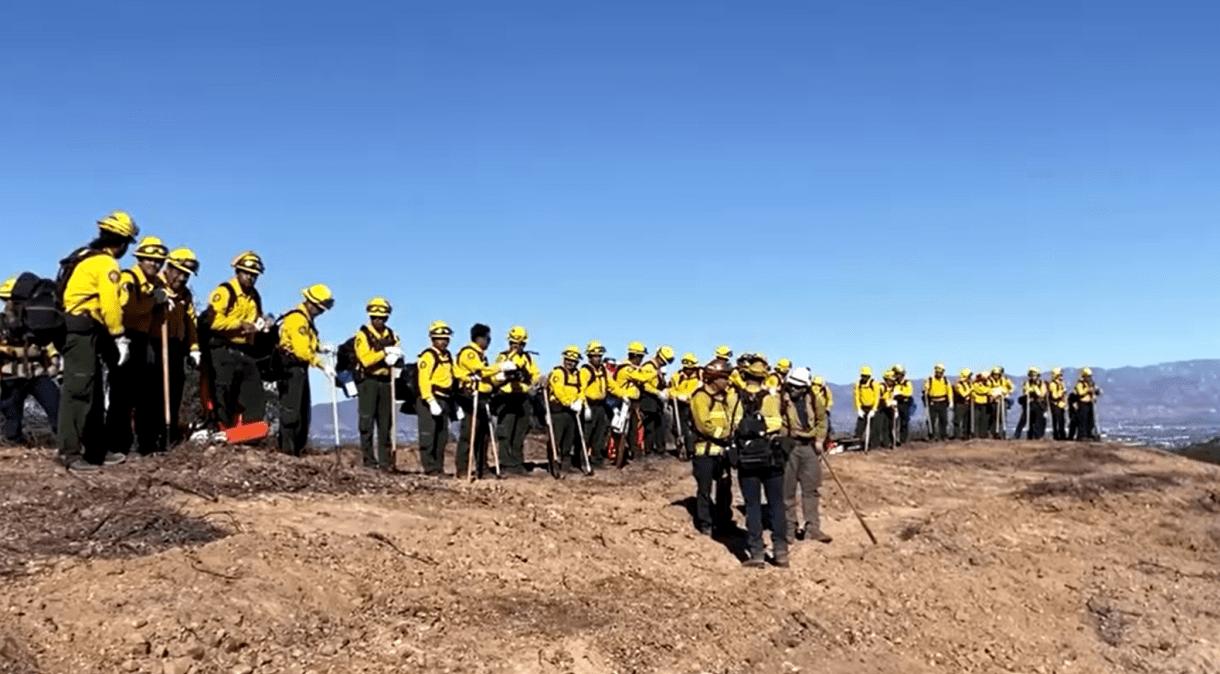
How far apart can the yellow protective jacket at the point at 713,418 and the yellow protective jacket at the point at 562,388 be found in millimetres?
5802

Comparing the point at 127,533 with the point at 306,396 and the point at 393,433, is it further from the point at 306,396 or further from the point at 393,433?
the point at 393,433

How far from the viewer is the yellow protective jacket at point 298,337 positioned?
1359 centimetres

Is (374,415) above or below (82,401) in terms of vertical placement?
below

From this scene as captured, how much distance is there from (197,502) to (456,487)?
3905 mm

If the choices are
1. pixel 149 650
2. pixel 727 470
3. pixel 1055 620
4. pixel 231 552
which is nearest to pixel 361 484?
pixel 231 552

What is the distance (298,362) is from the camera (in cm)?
1370

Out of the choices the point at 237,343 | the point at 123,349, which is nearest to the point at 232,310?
the point at 237,343

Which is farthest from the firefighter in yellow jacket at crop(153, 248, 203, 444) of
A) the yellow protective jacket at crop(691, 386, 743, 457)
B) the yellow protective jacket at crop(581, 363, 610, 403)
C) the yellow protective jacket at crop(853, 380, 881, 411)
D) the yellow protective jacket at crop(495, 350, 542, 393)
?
the yellow protective jacket at crop(853, 380, 881, 411)

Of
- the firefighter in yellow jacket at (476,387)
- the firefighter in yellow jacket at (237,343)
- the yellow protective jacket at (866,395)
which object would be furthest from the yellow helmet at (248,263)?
the yellow protective jacket at (866,395)

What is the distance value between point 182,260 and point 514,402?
6.08 metres

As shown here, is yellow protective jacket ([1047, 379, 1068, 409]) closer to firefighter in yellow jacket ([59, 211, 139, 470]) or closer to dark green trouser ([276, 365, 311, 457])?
dark green trouser ([276, 365, 311, 457])

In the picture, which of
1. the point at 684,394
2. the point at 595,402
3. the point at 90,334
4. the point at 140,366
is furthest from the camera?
the point at 684,394

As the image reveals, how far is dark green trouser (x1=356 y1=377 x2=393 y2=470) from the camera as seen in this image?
1508 centimetres

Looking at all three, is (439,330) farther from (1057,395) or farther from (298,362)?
(1057,395)
